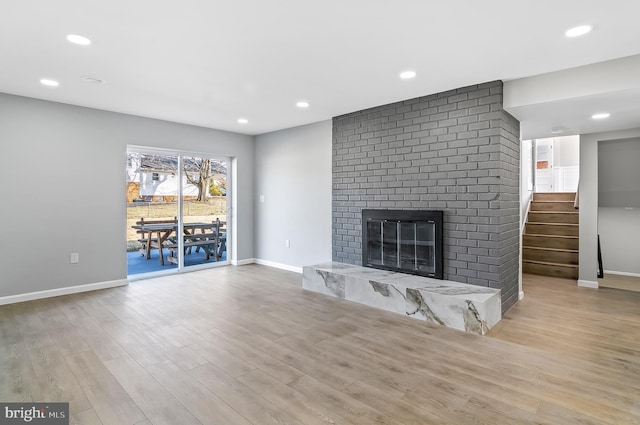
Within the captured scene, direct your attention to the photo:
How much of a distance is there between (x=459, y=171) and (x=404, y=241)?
106 cm

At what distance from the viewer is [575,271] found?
5.21m

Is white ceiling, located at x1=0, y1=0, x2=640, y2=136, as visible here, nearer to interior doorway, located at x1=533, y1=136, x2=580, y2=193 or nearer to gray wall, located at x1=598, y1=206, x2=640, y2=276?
gray wall, located at x1=598, y1=206, x2=640, y2=276

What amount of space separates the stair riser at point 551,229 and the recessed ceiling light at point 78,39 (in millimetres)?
6856

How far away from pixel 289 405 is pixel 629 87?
373 cm

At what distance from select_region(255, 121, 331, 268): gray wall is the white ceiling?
4.70 ft

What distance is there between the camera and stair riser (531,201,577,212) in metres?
6.36

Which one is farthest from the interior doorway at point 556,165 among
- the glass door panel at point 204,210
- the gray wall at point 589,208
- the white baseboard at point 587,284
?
the glass door panel at point 204,210

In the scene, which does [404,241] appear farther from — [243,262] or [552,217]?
[552,217]

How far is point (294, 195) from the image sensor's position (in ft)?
19.0

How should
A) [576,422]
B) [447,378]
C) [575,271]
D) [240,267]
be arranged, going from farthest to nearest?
[240,267], [575,271], [447,378], [576,422]

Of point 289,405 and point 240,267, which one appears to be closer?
point 289,405

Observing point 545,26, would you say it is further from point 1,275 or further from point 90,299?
point 1,275

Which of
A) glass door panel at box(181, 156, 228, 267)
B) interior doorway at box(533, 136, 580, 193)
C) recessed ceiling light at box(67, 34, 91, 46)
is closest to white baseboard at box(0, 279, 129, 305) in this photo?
glass door panel at box(181, 156, 228, 267)

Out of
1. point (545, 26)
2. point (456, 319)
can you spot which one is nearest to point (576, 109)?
point (545, 26)
